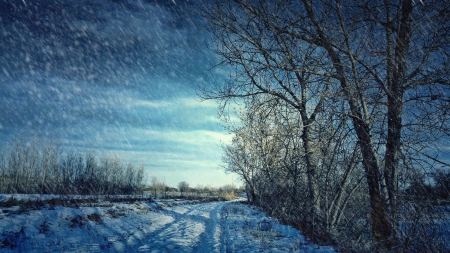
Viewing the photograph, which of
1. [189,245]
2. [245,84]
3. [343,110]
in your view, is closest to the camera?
[343,110]

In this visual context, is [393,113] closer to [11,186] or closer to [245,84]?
[245,84]

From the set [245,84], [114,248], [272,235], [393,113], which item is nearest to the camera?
[393,113]

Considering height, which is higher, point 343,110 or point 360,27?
point 360,27

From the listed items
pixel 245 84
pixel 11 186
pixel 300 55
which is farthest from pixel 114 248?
pixel 11 186

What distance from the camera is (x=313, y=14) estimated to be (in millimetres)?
4254

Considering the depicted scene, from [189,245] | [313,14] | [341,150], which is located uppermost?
[313,14]

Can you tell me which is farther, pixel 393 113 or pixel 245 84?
pixel 245 84

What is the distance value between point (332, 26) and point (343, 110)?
1.44 m

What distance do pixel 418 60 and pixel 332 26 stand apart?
1.54 m

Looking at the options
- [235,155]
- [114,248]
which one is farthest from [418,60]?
[235,155]

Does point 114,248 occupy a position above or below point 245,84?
below

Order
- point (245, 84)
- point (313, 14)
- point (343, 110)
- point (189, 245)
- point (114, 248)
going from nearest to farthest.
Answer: point (343, 110), point (313, 14), point (245, 84), point (114, 248), point (189, 245)

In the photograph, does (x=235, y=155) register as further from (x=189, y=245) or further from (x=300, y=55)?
(x=300, y=55)

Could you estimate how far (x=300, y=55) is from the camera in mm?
4094
